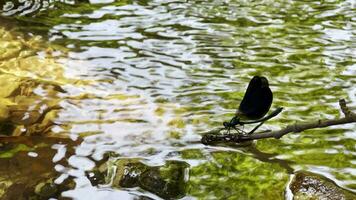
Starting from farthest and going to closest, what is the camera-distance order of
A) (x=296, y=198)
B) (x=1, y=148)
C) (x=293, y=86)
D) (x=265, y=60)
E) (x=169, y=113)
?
(x=265, y=60)
(x=293, y=86)
(x=169, y=113)
(x=1, y=148)
(x=296, y=198)

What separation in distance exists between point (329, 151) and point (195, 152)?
0.87 m

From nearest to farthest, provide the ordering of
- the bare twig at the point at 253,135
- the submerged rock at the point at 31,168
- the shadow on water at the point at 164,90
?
the bare twig at the point at 253,135, the submerged rock at the point at 31,168, the shadow on water at the point at 164,90

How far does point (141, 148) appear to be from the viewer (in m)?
3.60

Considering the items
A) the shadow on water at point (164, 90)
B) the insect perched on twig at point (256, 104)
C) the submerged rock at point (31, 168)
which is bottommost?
Result: the shadow on water at point (164, 90)

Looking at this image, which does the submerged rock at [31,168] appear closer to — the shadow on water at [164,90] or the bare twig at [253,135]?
the shadow on water at [164,90]

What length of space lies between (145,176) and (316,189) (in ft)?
3.15

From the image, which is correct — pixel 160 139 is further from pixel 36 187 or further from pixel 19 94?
pixel 19 94

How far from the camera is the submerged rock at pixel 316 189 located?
293cm

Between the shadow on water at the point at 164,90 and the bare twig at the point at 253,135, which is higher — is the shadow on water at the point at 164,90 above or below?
below

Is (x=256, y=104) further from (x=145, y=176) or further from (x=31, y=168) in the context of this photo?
(x=31, y=168)

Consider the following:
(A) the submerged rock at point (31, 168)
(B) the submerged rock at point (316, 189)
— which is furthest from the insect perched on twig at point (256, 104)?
(A) the submerged rock at point (31, 168)

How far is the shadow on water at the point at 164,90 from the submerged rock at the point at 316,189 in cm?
9

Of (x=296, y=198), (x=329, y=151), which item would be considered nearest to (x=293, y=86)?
(x=329, y=151)

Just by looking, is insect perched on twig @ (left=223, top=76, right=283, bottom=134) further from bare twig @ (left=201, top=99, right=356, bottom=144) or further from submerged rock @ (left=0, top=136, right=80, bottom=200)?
submerged rock @ (left=0, top=136, right=80, bottom=200)
